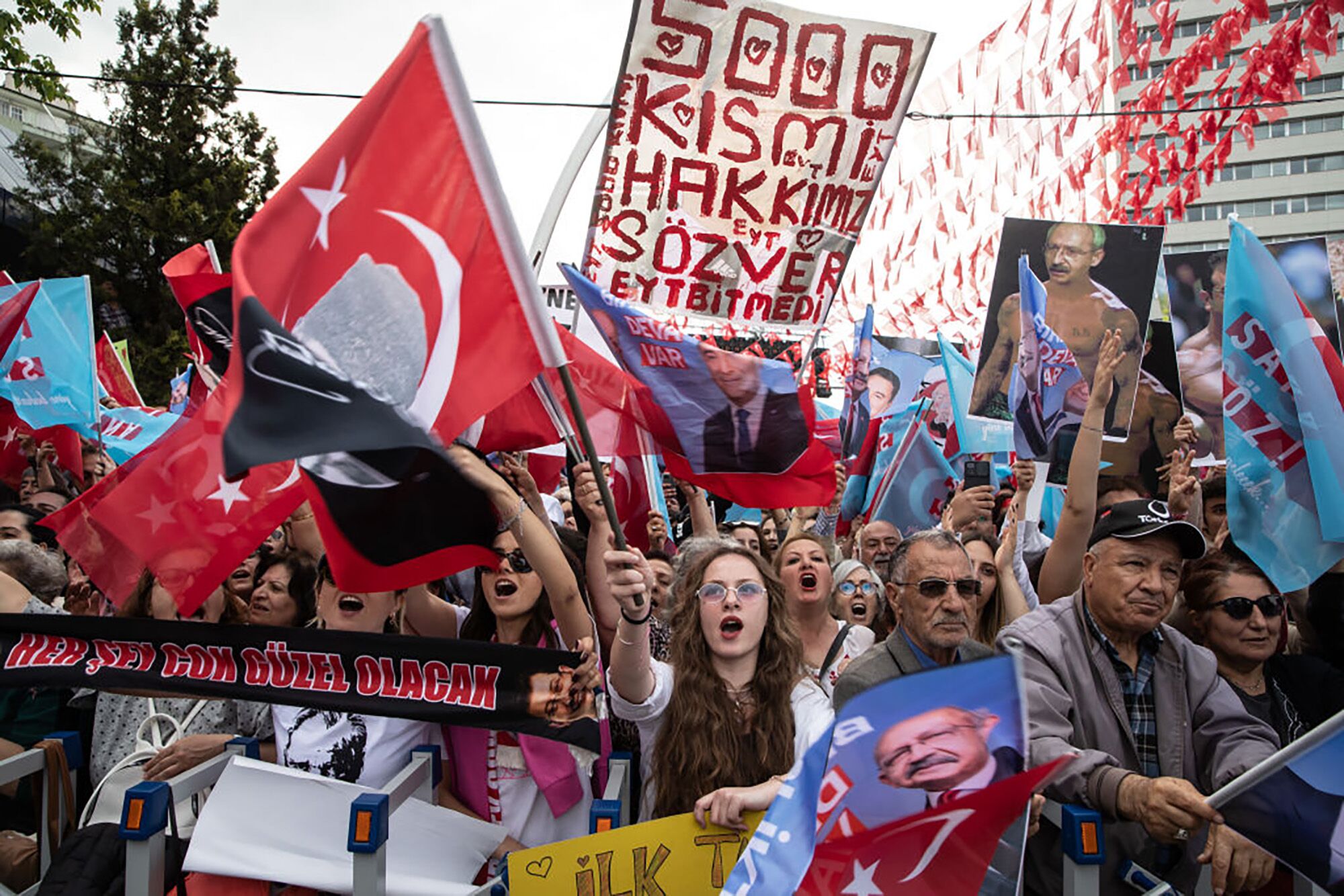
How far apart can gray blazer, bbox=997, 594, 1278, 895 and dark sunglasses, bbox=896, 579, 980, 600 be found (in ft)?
1.21

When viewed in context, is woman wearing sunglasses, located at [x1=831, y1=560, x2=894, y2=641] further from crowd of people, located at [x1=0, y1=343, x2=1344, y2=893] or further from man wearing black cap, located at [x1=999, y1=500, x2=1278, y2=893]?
man wearing black cap, located at [x1=999, y1=500, x2=1278, y2=893]

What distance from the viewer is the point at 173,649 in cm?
336

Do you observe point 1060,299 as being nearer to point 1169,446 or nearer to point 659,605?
point 1169,446

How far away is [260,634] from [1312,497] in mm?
3789

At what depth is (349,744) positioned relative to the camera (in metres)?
3.32

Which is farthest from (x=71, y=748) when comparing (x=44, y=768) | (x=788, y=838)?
(x=788, y=838)

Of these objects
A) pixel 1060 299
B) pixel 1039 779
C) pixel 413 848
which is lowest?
pixel 413 848

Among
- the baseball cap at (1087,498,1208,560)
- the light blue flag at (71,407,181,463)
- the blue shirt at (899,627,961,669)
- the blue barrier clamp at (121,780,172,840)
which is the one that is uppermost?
the baseball cap at (1087,498,1208,560)

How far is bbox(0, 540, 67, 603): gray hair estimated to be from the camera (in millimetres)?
Result: 4902

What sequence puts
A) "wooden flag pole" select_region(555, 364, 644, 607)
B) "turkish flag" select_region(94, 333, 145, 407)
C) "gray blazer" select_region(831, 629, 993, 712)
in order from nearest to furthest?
"wooden flag pole" select_region(555, 364, 644, 607)
"gray blazer" select_region(831, 629, 993, 712)
"turkish flag" select_region(94, 333, 145, 407)

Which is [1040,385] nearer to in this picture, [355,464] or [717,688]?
[717,688]

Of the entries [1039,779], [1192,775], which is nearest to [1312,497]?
[1192,775]

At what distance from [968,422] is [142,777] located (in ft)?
19.1

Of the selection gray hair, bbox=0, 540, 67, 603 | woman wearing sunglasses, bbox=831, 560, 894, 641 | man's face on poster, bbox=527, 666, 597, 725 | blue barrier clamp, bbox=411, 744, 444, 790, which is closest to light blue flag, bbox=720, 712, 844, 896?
man's face on poster, bbox=527, 666, 597, 725
